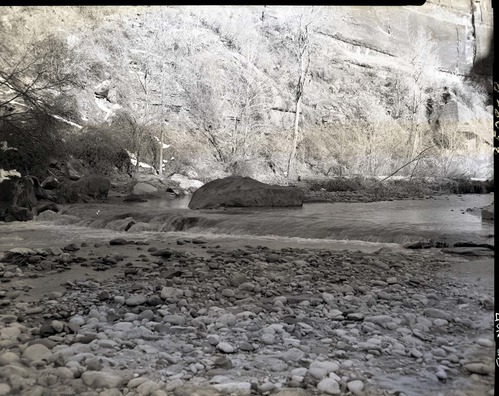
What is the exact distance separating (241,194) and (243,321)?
5.64 feet

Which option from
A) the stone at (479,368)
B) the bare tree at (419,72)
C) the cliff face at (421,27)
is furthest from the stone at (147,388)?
the bare tree at (419,72)

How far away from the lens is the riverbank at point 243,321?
1.92 m

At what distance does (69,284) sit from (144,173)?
4.89ft

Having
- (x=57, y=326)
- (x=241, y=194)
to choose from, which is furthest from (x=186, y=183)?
(x=57, y=326)

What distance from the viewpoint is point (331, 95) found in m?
4.01

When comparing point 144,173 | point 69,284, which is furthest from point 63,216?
point 69,284

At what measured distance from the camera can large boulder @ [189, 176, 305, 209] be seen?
12.8ft

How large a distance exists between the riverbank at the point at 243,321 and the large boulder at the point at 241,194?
687mm

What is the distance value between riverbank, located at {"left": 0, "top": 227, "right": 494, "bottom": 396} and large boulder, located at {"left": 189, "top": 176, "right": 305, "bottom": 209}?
2.25ft

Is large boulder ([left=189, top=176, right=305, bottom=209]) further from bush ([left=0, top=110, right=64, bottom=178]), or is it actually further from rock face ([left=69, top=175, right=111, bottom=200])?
bush ([left=0, top=110, right=64, bottom=178])

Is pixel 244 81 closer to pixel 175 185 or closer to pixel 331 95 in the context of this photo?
pixel 331 95

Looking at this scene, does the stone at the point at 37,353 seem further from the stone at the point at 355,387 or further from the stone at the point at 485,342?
the stone at the point at 485,342

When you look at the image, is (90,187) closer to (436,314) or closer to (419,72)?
(436,314)

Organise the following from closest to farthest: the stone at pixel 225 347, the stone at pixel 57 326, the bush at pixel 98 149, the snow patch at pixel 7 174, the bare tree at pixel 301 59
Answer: the stone at pixel 225 347 < the stone at pixel 57 326 < the bare tree at pixel 301 59 < the snow patch at pixel 7 174 < the bush at pixel 98 149
